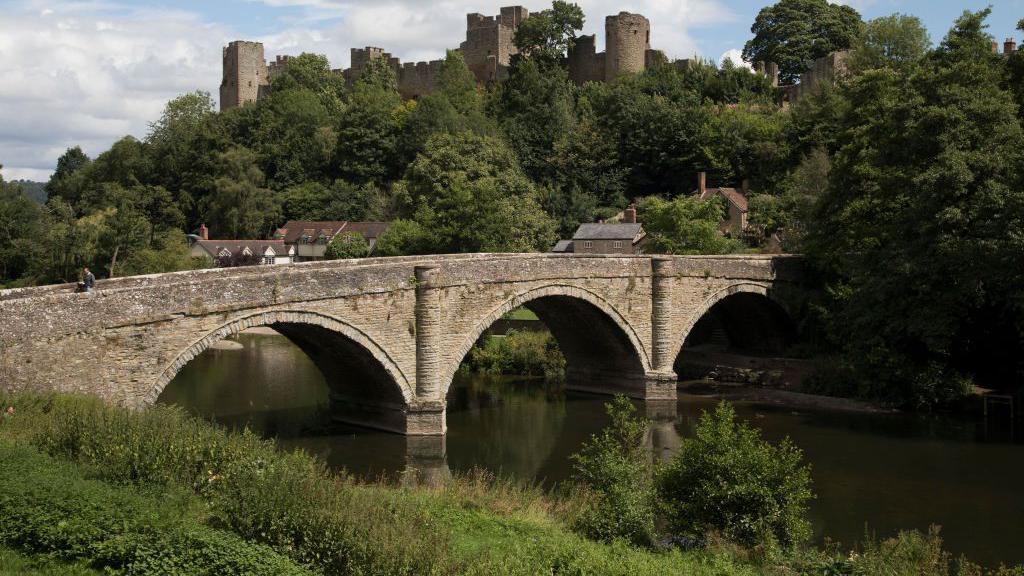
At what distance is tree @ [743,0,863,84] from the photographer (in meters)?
61.5

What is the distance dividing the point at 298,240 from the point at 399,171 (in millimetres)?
7153

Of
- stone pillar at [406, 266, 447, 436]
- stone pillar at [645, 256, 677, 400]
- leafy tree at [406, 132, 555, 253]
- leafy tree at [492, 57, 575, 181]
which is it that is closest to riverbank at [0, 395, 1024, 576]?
stone pillar at [406, 266, 447, 436]

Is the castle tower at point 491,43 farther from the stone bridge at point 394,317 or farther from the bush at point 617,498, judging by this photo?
the bush at point 617,498

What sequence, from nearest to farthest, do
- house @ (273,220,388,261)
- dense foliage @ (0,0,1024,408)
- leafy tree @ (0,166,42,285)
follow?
dense foliage @ (0,0,1024,408) → leafy tree @ (0,166,42,285) → house @ (273,220,388,261)

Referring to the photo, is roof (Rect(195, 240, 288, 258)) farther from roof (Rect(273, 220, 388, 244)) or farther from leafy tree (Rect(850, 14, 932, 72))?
leafy tree (Rect(850, 14, 932, 72))

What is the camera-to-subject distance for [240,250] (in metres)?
55.3

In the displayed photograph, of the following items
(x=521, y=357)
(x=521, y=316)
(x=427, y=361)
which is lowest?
(x=521, y=357)

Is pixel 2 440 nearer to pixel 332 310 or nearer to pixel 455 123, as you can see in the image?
pixel 332 310

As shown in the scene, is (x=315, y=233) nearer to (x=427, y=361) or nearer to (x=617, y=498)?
(x=427, y=361)

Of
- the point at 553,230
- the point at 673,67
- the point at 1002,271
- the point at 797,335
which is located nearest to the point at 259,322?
the point at 1002,271

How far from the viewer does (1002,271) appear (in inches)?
901

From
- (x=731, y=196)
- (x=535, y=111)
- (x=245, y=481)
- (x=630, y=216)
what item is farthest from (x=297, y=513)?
(x=535, y=111)

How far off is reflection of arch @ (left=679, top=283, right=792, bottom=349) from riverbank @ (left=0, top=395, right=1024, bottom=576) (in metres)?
15.8

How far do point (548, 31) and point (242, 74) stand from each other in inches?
1148
